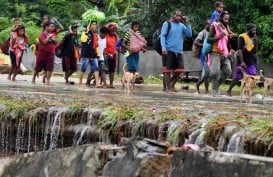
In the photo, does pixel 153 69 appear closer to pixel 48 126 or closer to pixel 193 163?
pixel 48 126

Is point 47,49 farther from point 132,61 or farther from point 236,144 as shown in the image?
point 236,144

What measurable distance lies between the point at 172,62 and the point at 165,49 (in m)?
0.34

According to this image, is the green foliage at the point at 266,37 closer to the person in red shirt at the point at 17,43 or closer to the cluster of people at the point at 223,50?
the person in red shirt at the point at 17,43

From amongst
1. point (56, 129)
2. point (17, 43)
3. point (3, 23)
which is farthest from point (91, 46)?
point (3, 23)

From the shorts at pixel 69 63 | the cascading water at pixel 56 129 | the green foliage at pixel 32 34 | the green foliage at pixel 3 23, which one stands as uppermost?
the green foliage at pixel 3 23

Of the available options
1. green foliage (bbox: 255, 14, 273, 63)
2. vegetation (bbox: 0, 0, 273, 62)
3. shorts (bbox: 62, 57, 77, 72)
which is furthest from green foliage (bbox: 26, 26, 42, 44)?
shorts (bbox: 62, 57, 77, 72)

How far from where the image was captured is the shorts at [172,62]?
13.5 m

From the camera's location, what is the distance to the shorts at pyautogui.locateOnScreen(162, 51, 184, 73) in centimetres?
1353

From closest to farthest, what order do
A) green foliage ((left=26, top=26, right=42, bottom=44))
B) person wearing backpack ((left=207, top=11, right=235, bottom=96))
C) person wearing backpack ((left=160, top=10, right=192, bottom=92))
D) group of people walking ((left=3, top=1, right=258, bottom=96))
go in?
person wearing backpack ((left=207, top=11, right=235, bottom=96)), group of people walking ((left=3, top=1, right=258, bottom=96)), person wearing backpack ((left=160, top=10, right=192, bottom=92)), green foliage ((left=26, top=26, right=42, bottom=44))

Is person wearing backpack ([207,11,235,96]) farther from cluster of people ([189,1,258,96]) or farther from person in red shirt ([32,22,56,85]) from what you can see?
person in red shirt ([32,22,56,85])

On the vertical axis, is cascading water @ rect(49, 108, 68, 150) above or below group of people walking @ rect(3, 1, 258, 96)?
below

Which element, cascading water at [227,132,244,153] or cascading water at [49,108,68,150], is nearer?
cascading water at [227,132,244,153]

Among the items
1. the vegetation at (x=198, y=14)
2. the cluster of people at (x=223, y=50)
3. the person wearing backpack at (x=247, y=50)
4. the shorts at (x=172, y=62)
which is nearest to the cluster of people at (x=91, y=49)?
the shorts at (x=172, y=62)

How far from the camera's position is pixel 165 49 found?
1339 centimetres
